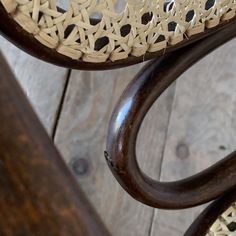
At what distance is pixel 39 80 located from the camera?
1.06 meters

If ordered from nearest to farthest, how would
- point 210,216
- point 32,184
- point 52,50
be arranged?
point 32,184 < point 52,50 < point 210,216

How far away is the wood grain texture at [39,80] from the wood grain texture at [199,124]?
20 centimetres

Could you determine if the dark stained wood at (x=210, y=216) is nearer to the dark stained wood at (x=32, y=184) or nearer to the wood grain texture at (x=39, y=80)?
the dark stained wood at (x=32, y=184)

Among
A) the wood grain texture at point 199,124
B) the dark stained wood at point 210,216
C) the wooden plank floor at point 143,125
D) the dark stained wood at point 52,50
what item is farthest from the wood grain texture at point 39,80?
the dark stained wood at point 52,50

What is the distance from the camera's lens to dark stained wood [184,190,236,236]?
556 mm

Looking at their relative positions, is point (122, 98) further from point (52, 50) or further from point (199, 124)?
point (199, 124)

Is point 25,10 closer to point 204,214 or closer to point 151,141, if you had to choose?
point 204,214

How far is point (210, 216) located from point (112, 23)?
25 centimetres

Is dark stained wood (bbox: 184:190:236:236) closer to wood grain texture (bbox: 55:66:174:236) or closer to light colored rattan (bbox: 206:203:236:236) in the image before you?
light colored rattan (bbox: 206:203:236:236)

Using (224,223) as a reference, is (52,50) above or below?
above

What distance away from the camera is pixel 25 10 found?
32 cm

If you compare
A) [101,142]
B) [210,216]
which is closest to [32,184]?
[210,216]

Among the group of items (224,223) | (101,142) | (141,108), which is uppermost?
(141,108)

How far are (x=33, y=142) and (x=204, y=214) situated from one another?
38 centimetres
